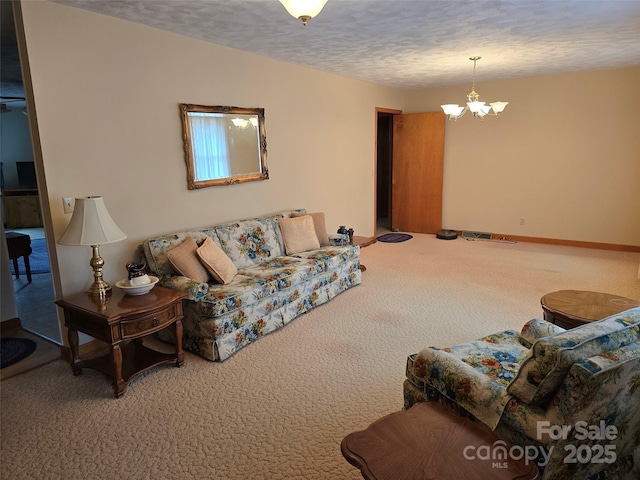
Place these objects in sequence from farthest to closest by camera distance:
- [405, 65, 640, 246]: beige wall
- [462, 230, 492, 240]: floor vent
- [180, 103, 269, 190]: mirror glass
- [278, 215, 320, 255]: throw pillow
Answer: [462, 230, 492, 240]: floor vent → [405, 65, 640, 246]: beige wall → [278, 215, 320, 255]: throw pillow → [180, 103, 269, 190]: mirror glass

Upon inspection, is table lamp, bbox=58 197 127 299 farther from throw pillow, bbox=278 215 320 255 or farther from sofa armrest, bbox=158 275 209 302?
throw pillow, bbox=278 215 320 255

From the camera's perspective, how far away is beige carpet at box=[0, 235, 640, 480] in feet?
7.02

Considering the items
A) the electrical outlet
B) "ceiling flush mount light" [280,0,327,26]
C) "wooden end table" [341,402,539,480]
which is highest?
"ceiling flush mount light" [280,0,327,26]

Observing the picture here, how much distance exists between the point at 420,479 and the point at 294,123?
4.37 m

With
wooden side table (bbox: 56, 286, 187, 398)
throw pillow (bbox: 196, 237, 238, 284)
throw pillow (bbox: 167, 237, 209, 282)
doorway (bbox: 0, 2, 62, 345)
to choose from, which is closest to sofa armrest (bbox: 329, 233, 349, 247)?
throw pillow (bbox: 196, 237, 238, 284)

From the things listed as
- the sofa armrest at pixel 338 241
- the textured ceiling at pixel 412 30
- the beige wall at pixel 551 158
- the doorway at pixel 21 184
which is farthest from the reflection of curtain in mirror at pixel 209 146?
the beige wall at pixel 551 158

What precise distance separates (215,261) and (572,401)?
2766mm

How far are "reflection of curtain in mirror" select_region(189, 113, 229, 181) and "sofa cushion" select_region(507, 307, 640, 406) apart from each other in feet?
10.7

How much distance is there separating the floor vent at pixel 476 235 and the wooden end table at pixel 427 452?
592 centimetres

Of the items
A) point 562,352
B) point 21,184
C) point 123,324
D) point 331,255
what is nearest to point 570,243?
point 331,255

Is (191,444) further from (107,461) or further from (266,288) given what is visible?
(266,288)

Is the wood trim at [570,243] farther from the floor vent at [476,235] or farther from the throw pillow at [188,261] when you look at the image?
the throw pillow at [188,261]

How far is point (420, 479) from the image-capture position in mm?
1278

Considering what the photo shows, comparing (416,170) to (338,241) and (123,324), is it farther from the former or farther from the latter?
(123,324)
